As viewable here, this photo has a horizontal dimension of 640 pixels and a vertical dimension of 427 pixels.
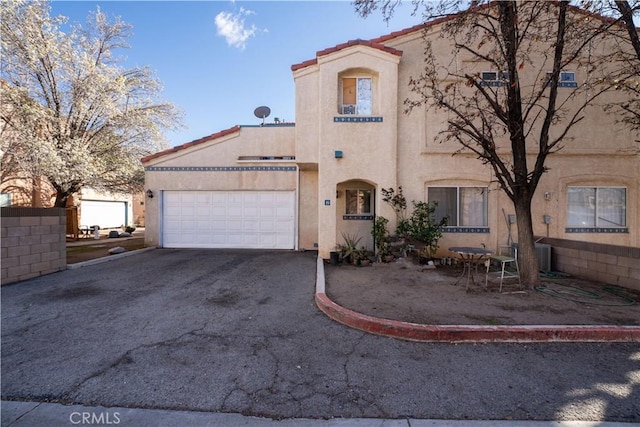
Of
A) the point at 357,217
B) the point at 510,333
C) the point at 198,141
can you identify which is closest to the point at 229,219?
the point at 198,141

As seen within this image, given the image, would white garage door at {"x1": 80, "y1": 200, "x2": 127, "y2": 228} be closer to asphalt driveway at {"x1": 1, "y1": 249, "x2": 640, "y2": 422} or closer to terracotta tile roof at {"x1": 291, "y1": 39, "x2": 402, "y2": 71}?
asphalt driveway at {"x1": 1, "y1": 249, "x2": 640, "y2": 422}

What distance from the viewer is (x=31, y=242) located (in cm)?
690

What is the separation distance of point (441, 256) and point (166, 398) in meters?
8.29

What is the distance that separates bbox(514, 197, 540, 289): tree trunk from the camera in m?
5.89

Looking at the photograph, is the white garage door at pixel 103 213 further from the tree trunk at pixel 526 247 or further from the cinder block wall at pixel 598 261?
the cinder block wall at pixel 598 261

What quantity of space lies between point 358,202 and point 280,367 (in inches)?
309

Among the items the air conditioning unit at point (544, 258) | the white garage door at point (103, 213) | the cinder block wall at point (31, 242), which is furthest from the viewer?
the white garage door at point (103, 213)

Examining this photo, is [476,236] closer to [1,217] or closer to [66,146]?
[1,217]

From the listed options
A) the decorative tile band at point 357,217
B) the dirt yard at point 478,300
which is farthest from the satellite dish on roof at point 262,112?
the dirt yard at point 478,300

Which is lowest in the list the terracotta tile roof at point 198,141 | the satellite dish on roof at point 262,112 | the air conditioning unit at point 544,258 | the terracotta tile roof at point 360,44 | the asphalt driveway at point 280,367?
the asphalt driveway at point 280,367

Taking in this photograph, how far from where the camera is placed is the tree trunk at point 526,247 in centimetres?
589

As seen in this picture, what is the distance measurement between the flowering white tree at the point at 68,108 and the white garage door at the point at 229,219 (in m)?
4.04

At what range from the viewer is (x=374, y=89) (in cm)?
918

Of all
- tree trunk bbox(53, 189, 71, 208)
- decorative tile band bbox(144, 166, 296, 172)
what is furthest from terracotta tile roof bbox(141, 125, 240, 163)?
tree trunk bbox(53, 189, 71, 208)
